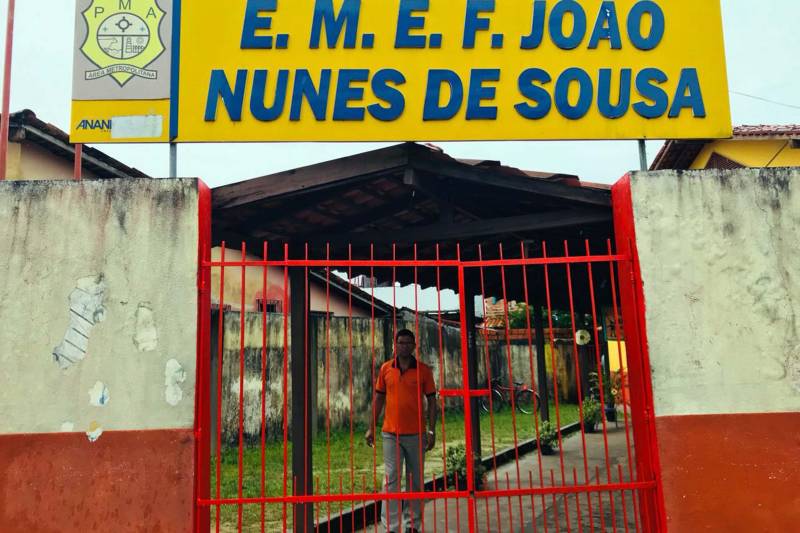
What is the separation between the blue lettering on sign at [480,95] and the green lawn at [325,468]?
2316 mm

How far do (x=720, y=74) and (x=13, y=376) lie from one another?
5319 mm

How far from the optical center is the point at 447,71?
16.4 ft

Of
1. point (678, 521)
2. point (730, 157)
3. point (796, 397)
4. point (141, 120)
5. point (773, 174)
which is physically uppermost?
point (730, 157)

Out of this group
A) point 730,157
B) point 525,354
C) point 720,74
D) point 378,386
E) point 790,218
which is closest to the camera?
point 790,218

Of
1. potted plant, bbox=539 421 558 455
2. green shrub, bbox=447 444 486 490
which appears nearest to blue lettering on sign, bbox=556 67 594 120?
green shrub, bbox=447 444 486 490

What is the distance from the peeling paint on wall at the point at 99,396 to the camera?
4.29 meters

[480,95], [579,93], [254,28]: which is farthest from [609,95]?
[254,28]

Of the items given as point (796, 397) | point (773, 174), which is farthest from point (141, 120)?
point (796, 397)

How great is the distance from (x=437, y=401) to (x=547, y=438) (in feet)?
7.89

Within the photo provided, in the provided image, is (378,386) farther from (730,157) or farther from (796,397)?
(730,157)

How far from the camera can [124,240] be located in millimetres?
4457

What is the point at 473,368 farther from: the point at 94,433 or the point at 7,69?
the point at 7,69

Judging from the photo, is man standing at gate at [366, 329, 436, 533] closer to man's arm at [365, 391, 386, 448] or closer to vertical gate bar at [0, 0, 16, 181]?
man's arm at [365, 391, 386, 448]

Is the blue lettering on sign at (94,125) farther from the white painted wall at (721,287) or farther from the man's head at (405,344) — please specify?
the white painted wall at (721,287)
